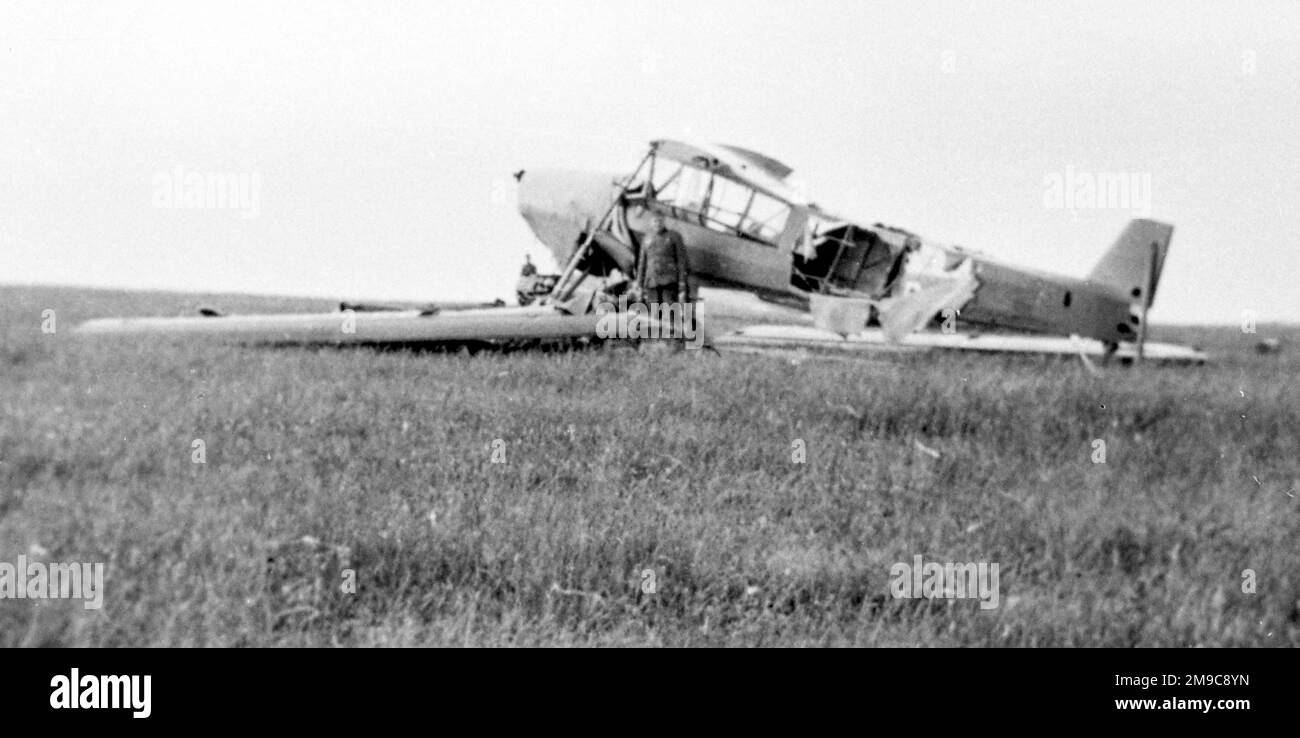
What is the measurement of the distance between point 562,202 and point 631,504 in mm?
11443

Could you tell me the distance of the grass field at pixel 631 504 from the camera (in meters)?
4.88

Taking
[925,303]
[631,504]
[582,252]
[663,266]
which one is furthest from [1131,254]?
[631,504]

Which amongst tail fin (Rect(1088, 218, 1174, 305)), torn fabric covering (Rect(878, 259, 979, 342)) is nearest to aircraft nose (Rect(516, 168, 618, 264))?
torn fabric covering (Rect(878, 259, 979, 342))

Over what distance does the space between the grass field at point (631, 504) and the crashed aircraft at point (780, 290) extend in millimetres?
2492

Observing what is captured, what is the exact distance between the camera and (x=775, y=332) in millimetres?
14711

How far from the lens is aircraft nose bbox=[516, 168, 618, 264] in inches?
667

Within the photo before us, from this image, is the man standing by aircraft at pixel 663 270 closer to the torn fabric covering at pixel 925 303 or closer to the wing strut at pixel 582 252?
the wing strut at pixel 582 252

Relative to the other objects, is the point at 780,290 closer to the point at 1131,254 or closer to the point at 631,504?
the point at 1131,254

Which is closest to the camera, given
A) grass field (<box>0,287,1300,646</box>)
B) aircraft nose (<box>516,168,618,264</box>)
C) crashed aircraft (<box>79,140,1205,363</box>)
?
grass field (<box>0,287,1300,646</box>)

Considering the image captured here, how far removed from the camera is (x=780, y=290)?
1591cm

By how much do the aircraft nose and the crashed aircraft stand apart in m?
A: 0.03

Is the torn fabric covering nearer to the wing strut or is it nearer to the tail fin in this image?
the tail fin
